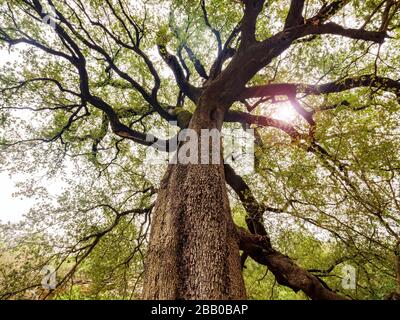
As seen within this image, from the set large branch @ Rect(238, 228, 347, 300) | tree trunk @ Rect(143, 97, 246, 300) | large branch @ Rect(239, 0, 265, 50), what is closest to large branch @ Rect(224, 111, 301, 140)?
large branch @ Rect(239, 0, 265, 50)

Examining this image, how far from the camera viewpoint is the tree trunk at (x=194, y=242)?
2.86 metres

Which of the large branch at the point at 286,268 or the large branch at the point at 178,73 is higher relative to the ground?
the large branch at the point at 178,73

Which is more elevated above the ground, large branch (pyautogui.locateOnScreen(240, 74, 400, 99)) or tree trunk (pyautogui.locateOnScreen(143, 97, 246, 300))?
large branch (pyautogui.locateOnScreen(240, 74, 400, 99))

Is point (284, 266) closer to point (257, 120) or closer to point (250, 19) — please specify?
point (257, 120)

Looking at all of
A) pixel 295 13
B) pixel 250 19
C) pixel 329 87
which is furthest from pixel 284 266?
pixel 250 19

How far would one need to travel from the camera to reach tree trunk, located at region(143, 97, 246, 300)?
2.86m

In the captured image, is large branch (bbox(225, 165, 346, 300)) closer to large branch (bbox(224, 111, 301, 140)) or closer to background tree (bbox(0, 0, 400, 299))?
background tree (bbox(0, 0, 400, 299))

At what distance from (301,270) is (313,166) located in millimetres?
1990

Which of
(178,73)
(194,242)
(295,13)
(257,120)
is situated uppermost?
(178,73)

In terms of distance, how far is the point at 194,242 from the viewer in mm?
3250

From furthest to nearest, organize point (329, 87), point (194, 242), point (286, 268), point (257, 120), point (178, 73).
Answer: point (178, 73)
point (257, 120)
point (329, 87)
point (286, 268)
point (194, 242)

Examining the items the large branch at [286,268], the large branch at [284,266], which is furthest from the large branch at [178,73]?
the large branch at [286,268]

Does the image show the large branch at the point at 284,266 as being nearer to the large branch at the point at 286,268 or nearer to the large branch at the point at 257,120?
Answer: the large branch at the point at 286,268
